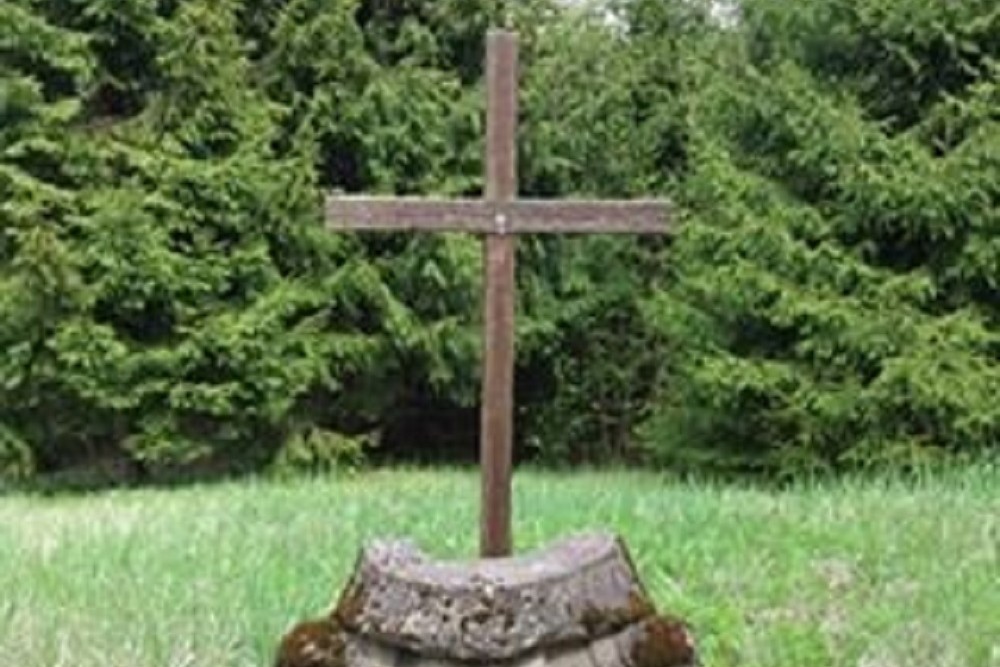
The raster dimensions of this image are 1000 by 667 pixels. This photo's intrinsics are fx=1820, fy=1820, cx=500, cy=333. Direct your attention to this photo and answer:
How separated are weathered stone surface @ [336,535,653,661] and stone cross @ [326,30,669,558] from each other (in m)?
0.35

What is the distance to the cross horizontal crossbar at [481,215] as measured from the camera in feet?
17.1

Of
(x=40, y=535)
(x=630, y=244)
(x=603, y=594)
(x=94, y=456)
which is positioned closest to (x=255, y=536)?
(x=40, y=535)

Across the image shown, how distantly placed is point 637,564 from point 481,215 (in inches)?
66.3

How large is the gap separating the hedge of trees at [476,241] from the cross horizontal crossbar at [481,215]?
5.07m

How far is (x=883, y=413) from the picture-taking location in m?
10.3

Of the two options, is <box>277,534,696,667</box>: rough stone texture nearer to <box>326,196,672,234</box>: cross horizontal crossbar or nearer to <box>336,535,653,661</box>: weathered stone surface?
<box>336,535,653,661</box>: weathered stone surface

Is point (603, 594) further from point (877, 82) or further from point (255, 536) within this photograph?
point (877, 82)

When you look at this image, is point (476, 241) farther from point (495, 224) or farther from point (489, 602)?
point (489, 602)

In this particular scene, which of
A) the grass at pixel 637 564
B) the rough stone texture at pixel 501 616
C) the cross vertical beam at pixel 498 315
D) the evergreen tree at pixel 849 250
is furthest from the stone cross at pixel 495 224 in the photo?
the evergreen tree at pixel 849 250

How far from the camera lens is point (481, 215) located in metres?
5.27

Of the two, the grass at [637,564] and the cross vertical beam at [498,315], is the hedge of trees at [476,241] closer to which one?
the grass at [637,564]

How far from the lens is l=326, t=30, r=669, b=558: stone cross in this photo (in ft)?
17.2

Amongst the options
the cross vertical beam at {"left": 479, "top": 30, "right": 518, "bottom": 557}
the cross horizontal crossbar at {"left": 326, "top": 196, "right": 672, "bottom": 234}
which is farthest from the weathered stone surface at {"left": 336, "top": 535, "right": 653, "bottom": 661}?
the cross horizontal crossbar at {"left": 326, "top": 196, "right": 672, "bottom": 234}

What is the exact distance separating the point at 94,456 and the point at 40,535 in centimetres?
454
